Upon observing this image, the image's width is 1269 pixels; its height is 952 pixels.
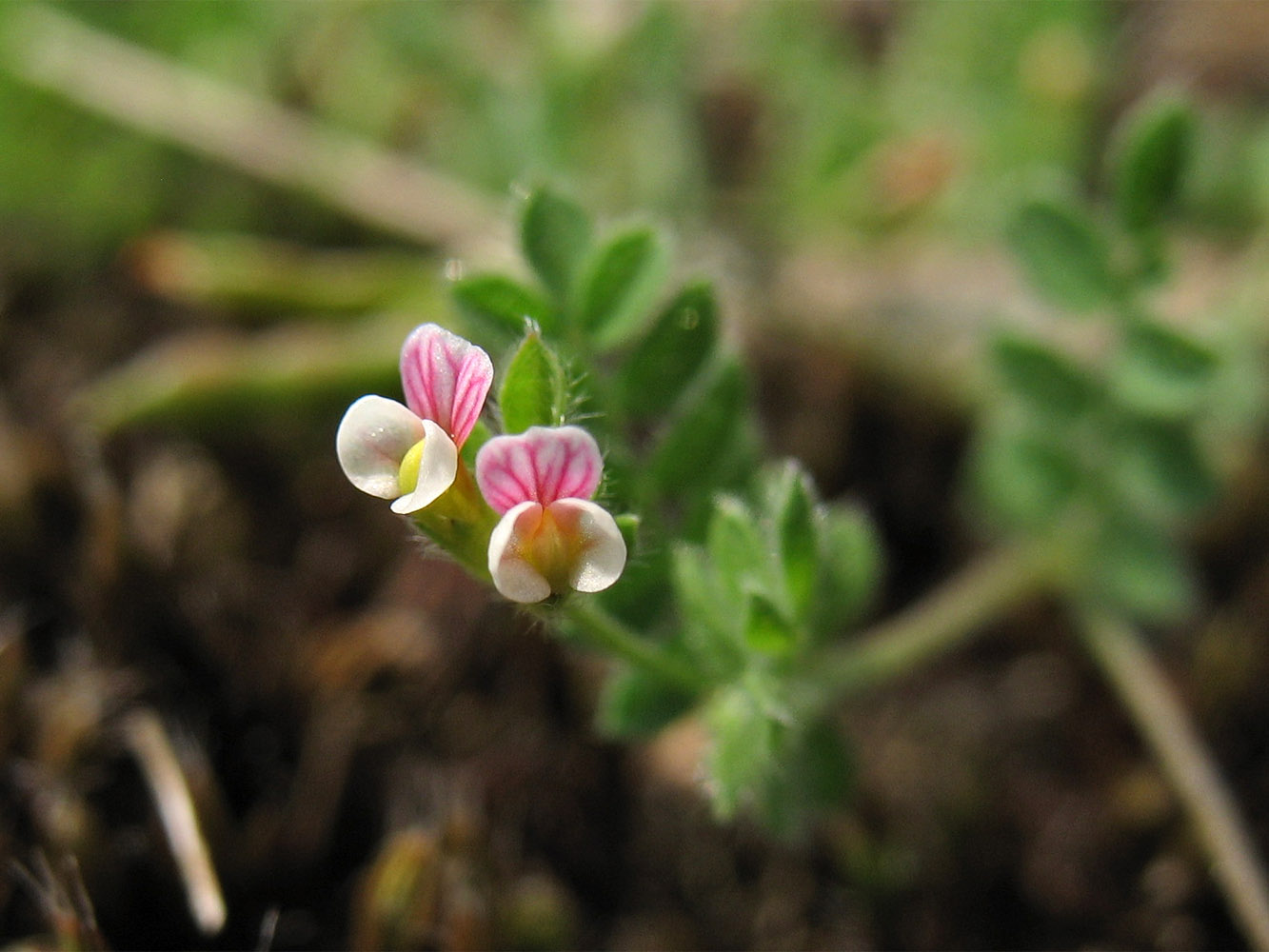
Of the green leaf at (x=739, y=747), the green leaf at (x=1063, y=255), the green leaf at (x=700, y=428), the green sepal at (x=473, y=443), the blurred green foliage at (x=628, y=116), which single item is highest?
the blurred green foliage at (x=628, y=116)

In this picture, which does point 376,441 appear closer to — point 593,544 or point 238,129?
point 593,544

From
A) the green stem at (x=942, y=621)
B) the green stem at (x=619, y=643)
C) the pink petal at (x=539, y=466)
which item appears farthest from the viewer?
the green stem at (x=942, y=621)

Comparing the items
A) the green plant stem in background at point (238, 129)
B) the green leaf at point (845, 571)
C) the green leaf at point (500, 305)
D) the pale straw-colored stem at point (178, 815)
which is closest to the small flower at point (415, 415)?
the green leaf at point (500, 305)

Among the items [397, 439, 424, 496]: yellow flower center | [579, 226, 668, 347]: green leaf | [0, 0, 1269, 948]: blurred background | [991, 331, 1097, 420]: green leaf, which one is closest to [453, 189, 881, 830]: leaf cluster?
[579, 226, 668, 347]: green leaf

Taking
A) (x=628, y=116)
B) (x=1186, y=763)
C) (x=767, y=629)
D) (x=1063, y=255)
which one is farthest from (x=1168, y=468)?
(x=628, y=116)

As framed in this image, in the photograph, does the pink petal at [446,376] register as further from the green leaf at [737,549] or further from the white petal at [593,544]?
the green leaf at [737,549]

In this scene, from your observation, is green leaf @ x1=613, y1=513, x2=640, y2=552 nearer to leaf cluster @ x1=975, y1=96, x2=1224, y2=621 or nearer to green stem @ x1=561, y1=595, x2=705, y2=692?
green stem @ x1=561, y1=595, x2=705, y2=692
